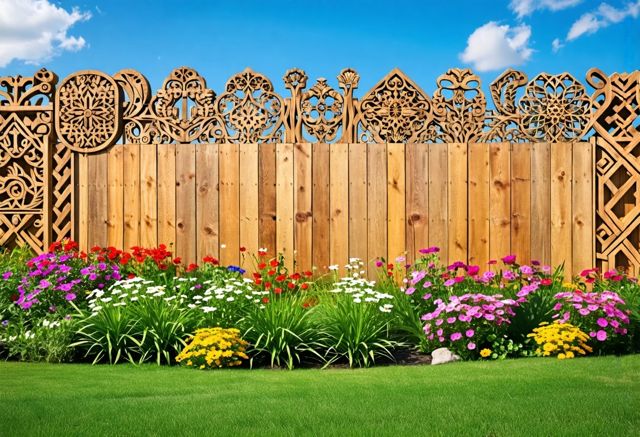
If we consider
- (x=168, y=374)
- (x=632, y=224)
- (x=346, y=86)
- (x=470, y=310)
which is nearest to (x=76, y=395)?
(x=168, y=374)

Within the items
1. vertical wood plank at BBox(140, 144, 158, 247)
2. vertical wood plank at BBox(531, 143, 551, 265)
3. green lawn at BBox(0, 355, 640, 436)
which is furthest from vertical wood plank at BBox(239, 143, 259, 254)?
vertical wood plank at BBox(531, 143, 551, 265)

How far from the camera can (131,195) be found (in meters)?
8.20

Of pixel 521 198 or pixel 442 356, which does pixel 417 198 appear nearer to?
pixel 521 198

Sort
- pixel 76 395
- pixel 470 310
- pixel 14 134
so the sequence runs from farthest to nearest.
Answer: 1. pixel 14 134
2. pixel 470 310
3. pixel 76 395

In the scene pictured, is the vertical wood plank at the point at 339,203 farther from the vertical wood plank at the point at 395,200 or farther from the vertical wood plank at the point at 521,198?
the vertical wood plank at the point at 521,198

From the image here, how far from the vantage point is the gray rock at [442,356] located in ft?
18.0

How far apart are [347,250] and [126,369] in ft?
10.6

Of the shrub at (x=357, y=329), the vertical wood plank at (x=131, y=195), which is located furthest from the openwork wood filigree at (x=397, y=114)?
the vertical wood plank at (x=131, y=195)

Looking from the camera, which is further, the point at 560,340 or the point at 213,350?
the point at 560,340

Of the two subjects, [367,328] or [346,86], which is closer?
[367,328]

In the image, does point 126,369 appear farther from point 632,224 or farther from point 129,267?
point 632,224

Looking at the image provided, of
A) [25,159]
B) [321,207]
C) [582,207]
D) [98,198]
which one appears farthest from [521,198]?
[25,159]

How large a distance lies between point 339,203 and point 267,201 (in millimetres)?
883

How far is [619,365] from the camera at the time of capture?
5.13m
